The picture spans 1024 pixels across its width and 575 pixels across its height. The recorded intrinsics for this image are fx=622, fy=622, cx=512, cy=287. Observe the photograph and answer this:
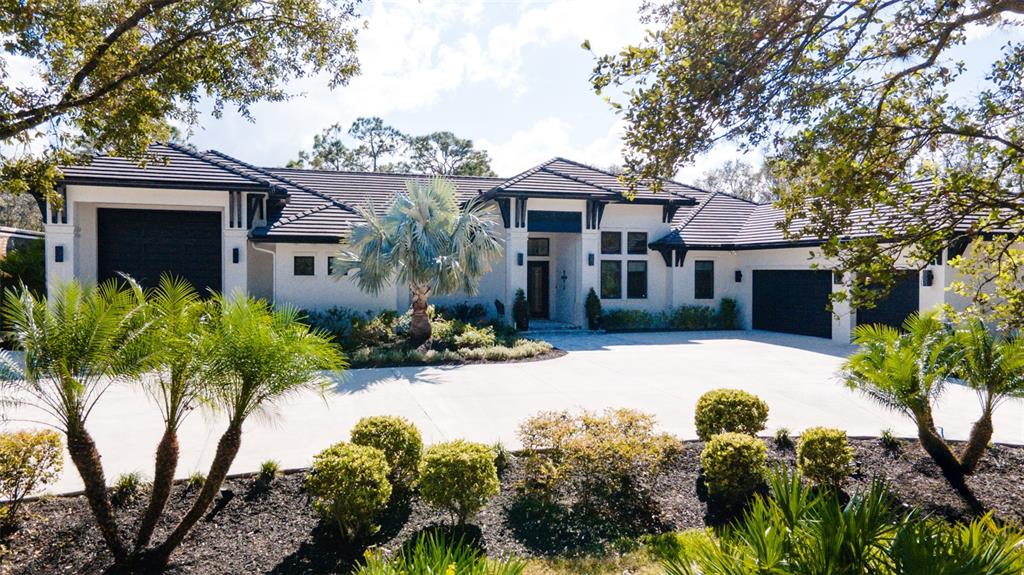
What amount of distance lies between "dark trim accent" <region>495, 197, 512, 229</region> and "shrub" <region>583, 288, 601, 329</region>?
3749 millimetres

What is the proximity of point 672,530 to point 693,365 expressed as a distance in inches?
366

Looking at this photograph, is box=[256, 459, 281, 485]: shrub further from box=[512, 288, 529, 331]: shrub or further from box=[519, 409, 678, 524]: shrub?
box=[512, 288, 529, 331]: shrub

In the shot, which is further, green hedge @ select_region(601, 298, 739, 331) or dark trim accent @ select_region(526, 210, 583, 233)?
green hedge @ select_region(601, 298, 739, 331)

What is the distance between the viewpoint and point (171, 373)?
467 centimetres

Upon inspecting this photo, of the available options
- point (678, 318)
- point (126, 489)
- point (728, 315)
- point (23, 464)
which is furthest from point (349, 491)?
point (728, 315)

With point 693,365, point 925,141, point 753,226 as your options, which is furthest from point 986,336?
point 753,226

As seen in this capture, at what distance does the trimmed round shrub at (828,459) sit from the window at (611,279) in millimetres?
16345

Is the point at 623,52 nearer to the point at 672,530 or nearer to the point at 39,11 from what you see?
the point at 672,530

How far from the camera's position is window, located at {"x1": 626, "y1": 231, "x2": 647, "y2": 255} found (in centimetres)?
2286

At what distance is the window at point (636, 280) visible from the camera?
22.8 meters

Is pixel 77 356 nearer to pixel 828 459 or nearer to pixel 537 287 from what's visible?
pixel 828 459

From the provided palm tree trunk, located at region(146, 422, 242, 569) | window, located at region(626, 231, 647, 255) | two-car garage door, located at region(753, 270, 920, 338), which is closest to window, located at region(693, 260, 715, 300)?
two-car garage door, located at region(753, 270, 920, 338)

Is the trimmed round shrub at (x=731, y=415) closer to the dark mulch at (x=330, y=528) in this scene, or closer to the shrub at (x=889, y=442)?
the dark mulch at (x=330, y=528)

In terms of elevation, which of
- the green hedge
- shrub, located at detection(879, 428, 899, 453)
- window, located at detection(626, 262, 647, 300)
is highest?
window, located at detection(626, 262, 647, 300)
